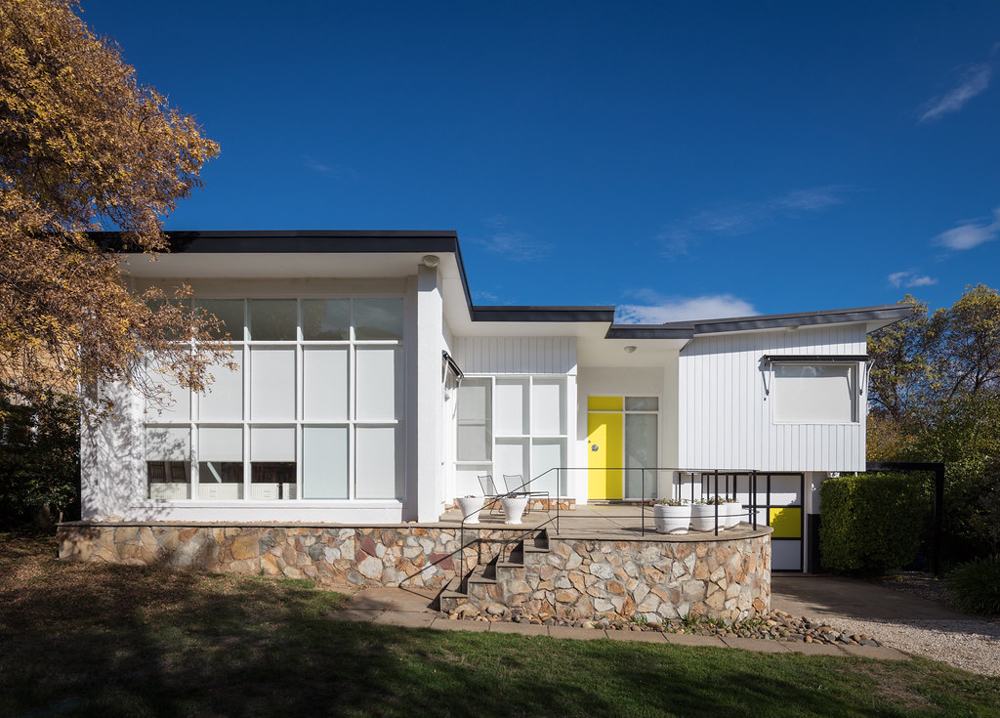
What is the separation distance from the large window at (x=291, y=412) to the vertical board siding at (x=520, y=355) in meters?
3.42

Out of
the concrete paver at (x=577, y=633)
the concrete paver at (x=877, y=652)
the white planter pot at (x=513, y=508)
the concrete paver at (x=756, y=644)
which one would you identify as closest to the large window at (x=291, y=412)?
the white planter pot at (x=513, y=508)

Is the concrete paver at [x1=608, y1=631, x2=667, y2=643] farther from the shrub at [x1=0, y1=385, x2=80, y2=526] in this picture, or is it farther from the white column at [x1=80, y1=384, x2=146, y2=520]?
the shrub at [x1=0, y1=385, x2=80, y2=526]

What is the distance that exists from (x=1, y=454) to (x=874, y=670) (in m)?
12.7

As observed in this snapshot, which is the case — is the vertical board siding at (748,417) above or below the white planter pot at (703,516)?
above

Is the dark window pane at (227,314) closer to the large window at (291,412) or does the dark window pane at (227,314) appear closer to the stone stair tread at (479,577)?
the large window at (291,412)

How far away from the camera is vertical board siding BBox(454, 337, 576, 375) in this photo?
41.5ft

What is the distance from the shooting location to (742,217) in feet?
78.8

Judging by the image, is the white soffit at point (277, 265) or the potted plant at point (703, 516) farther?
the potted plant at point (703, 516)

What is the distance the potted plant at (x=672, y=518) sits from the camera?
861 centimetres

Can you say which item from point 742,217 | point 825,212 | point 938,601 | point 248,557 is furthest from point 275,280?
point 742,217

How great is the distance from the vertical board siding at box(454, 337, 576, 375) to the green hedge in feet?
19.9

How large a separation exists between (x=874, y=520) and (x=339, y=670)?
1139 cm

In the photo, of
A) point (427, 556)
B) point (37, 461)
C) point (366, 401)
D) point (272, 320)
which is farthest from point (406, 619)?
point (37, 461)

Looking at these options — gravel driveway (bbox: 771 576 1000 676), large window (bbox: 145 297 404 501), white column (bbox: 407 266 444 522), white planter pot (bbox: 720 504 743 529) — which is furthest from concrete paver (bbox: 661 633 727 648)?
large window (bbox: 145 297 404 501)
